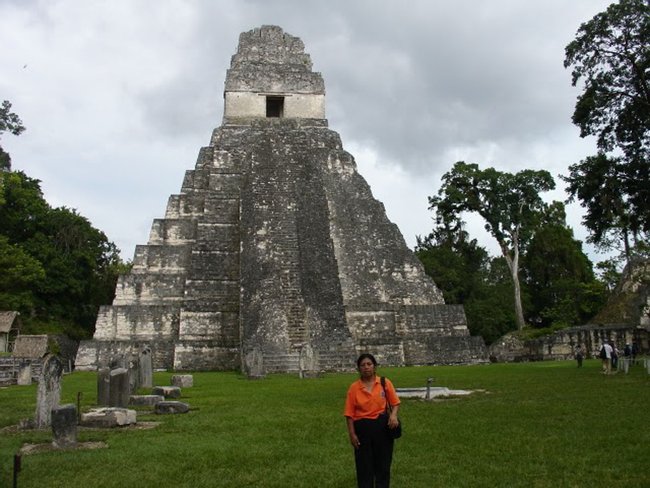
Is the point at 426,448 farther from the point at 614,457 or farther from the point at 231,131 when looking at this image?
the point at 231,131

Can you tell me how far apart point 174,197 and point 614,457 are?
807 inches

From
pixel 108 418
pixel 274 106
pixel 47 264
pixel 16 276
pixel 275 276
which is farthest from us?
pixel 47 264

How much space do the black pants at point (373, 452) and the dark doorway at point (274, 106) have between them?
24.5 meters

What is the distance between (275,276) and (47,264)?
1731 centimetres

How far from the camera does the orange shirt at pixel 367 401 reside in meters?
4.43

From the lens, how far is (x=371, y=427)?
4383 millimetres

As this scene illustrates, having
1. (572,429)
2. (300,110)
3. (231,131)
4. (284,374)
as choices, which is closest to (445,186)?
(300,110)

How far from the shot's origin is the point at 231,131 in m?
26.0

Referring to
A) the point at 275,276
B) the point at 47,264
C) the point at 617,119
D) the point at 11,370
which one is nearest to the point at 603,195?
the point at 617,119

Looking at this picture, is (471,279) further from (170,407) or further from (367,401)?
(367,401)

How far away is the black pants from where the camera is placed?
4329 mm

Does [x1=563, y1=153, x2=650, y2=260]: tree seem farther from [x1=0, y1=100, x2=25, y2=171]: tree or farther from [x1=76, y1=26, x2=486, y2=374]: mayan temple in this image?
[x1=0, y1=100, x2=25, y2=171]: tree

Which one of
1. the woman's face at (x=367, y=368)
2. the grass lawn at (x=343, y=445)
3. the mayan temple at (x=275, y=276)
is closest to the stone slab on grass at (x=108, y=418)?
the grass lawn at (x=343, y=445)

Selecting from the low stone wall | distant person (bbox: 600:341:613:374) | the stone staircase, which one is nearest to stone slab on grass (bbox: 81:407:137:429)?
the stone staircase
